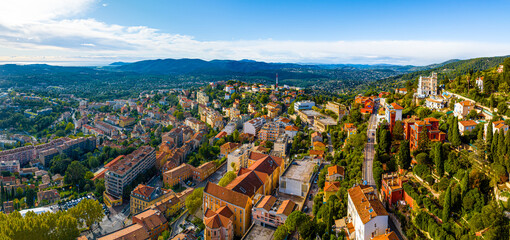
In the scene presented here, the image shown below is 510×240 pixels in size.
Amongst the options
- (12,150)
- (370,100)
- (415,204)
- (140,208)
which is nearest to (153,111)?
(12,150)

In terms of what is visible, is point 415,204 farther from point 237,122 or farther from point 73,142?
point 73,142

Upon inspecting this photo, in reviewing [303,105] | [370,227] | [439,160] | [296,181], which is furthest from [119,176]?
[439,160]

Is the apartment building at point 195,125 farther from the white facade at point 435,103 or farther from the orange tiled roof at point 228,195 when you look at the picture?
the white facade at point 435,103

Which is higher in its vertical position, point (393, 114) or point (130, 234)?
point (393, 114)

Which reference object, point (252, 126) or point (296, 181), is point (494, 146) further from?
point (252, 126)

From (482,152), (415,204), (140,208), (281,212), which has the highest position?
(482,152)

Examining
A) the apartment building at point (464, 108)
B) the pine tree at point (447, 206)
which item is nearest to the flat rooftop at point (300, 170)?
the pine tree at point (447, 206)

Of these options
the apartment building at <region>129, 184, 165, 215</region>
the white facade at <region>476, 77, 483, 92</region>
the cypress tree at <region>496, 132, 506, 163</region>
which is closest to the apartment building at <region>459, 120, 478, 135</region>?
the cypress tree at <region>496, 132, 506, 163</region>
